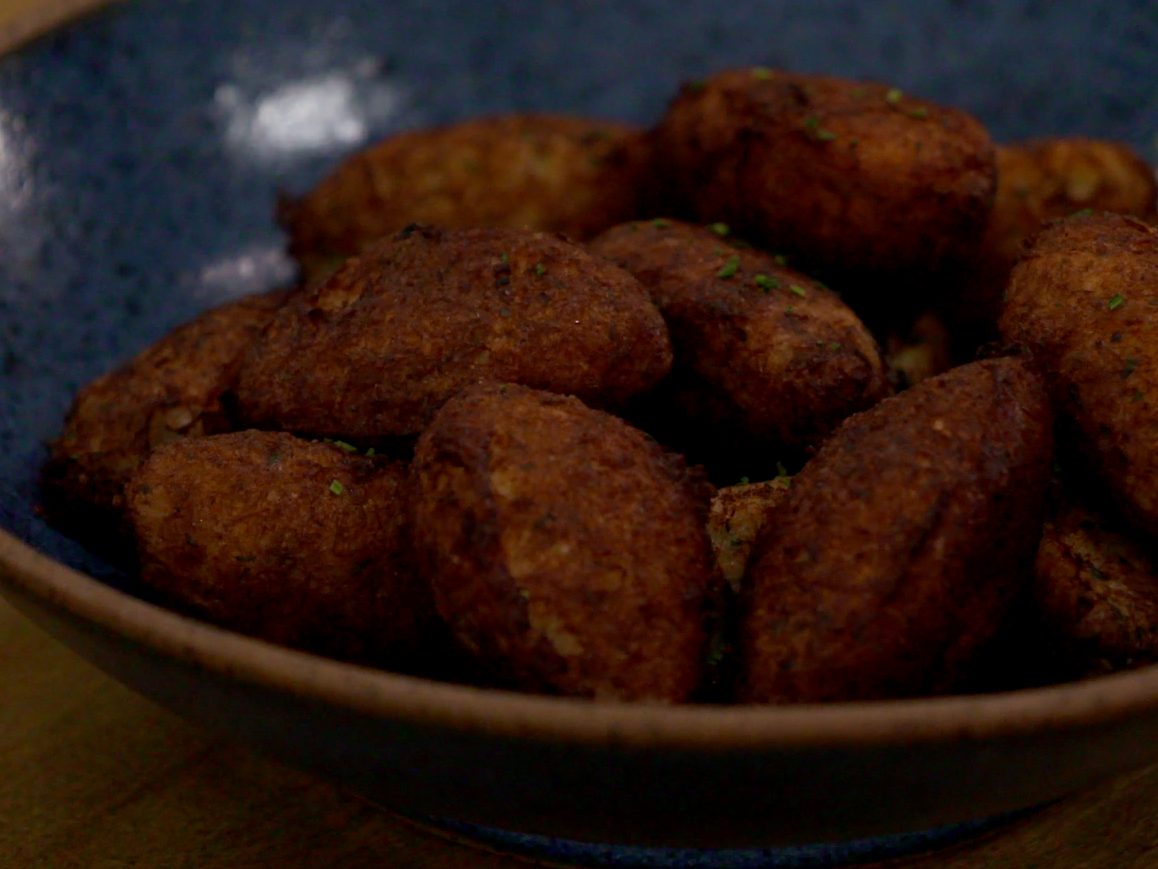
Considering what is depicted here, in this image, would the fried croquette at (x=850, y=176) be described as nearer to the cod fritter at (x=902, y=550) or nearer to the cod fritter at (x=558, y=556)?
the cod fritter at (x=902, y=550)

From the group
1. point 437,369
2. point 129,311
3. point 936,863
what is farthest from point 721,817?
point 129,311

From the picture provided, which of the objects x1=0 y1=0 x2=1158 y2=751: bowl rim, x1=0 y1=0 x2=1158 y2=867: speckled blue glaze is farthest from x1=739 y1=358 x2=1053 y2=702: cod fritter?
x1=0 y1=0 x2=1158 y2=867: speckled blue glaze

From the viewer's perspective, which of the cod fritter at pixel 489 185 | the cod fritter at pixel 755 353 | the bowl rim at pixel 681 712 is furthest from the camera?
the cod fritter at pixel 489 185

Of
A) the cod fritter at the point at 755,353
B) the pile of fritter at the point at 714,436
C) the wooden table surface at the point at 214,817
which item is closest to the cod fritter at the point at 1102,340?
the pile of fritter at the point at 714,436

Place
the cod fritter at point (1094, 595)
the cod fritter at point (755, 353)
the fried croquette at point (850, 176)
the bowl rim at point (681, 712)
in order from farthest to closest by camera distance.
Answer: the fried croquette at point (850, 176) < the cod fritter at point (755, 353) < the cod fritter at point (1094, 595) < the bowl rim at point (681, 712)

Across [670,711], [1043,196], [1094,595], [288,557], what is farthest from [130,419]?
[1043,196]

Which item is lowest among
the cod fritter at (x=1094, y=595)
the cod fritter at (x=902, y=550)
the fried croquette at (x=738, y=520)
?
the cod fritter at (x=1094, y=595)

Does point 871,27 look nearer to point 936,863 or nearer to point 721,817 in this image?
point 936,863
